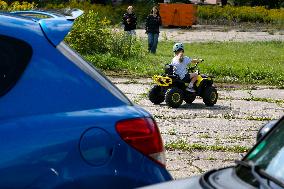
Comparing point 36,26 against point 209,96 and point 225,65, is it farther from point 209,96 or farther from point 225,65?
point 225,65

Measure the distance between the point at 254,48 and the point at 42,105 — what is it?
27.0 m

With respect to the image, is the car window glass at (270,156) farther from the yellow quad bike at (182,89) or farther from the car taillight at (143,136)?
the yellow quad bike at (182,89)

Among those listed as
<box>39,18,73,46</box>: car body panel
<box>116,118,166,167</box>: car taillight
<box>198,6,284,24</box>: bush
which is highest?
<box>39,18,73,46</box>: car body panel

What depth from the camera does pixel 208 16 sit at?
52.9 m

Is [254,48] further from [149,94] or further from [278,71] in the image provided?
[149,94]

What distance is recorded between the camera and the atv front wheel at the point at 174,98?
13.4 m

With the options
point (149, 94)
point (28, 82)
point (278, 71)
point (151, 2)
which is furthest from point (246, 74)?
point (151, 2)

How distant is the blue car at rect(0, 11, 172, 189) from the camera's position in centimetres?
416

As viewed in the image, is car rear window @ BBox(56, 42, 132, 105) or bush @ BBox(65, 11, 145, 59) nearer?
car rear window @ BBox(56, 42, 132, 105)

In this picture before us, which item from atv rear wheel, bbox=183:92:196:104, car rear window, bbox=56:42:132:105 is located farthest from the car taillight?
atv rear wheel, bbox=183:92:196:104

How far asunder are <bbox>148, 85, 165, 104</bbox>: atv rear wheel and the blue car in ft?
30.2

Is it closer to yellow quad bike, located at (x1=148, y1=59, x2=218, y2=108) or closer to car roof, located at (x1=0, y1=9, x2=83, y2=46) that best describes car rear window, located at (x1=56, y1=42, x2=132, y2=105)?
car roof, located at (x1=0, y1=9, x2=83, y2=46)

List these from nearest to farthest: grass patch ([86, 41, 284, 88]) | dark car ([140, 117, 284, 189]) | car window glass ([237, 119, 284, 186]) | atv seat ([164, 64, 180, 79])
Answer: dark car ([140, 117, 284, 189]), car window glass ([237, 119, 284, 186]), atv seat ([164, 64, 180, 79]), grass patch ([86, 41, 284, 88])

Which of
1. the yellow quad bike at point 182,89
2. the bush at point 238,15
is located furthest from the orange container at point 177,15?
the yellow quad bike at point 182,89
